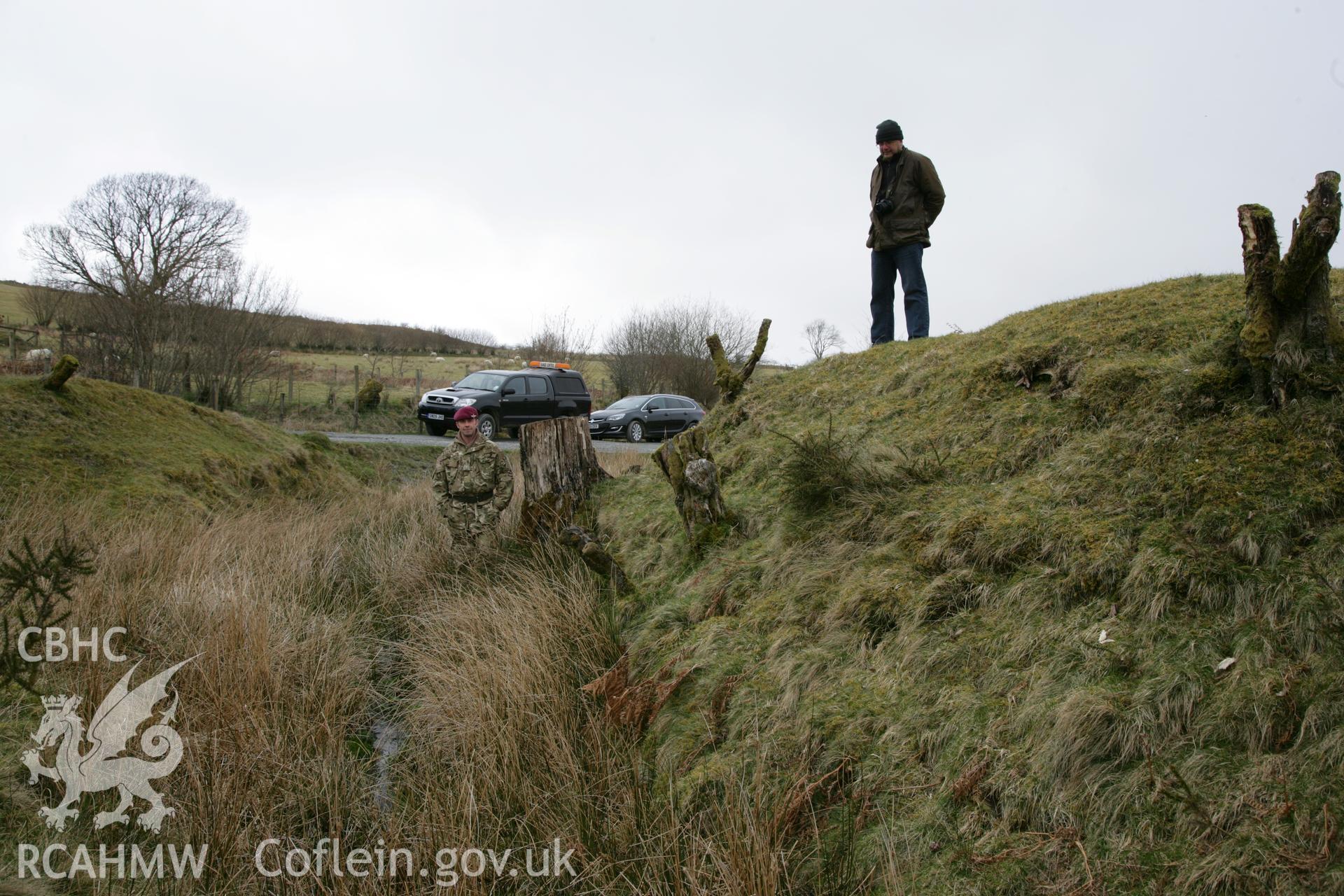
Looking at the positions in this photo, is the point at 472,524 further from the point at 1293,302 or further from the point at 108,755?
the point at 1293,302

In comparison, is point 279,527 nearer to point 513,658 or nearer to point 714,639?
point 513,658

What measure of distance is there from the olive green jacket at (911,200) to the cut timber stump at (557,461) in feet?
11.3

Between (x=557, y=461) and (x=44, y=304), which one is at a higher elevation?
(x=44, y=304)

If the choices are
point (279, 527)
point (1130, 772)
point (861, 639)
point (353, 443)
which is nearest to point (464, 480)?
point (279, 527)

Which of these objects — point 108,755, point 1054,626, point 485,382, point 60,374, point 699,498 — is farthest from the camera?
point 485,382

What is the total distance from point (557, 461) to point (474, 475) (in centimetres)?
84

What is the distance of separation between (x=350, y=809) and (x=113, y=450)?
24.9 ft

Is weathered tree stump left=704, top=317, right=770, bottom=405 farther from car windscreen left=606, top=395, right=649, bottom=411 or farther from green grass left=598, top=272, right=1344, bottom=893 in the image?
car windscreen left=606, top=395, right=649, bottom=411

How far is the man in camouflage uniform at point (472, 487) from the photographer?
24.2 feet

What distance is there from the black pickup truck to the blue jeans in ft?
41.1

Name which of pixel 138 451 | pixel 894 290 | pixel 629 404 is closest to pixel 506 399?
pixel 629 404

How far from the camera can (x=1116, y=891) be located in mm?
2189

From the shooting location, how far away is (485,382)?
19953 mm

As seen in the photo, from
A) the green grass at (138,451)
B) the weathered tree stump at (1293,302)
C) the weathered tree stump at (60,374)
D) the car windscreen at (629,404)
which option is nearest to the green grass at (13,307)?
the car windscreen at (629,404)
